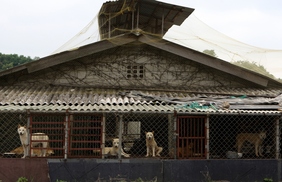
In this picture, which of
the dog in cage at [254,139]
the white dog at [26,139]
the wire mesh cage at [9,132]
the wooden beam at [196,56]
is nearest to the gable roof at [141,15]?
the wooden beam at [196,56]

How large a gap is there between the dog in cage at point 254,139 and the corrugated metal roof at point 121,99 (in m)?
1.25

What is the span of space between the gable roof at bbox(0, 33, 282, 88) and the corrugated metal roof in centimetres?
77

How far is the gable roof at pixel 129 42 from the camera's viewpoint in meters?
15.0

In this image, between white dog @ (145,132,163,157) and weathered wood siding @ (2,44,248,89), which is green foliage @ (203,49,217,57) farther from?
white dog @ (145,132,163,157)

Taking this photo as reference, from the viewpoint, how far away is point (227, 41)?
1412cm

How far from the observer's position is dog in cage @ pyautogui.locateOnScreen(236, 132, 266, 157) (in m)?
13.5

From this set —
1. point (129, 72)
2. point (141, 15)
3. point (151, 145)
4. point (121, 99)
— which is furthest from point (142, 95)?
point (141, 15)

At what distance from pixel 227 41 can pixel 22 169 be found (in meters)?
8.13

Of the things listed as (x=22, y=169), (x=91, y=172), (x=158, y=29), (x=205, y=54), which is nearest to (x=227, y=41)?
(x=205, y=54)

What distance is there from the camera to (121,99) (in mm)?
13289

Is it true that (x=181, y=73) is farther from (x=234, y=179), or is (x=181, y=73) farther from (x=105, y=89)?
(x=234, y=179)

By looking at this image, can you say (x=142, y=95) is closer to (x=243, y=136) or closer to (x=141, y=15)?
(x=243, y=136)

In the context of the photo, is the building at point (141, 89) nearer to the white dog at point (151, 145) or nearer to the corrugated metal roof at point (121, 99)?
the corrugated metal roof at point (121, 99)

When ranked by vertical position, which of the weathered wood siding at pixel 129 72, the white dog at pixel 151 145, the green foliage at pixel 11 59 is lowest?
the white dog at pixel 151 145
